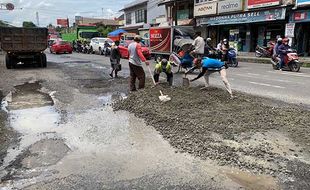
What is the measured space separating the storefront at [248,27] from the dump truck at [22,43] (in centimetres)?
1750

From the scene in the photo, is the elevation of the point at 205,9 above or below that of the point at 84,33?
above

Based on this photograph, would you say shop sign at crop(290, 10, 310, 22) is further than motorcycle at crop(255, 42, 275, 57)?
No

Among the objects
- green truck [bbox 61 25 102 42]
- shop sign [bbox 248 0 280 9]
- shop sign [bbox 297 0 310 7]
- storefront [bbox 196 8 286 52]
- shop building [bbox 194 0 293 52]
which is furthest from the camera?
green truck [bbox 61 25 102 42]

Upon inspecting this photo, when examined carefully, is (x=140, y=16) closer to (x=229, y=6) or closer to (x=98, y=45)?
(x=98, y=45)

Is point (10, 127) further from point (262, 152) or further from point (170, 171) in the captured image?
point (262, 152)

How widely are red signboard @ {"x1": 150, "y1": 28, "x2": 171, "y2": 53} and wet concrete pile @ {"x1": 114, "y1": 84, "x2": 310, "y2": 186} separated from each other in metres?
11.9

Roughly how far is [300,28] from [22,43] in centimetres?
1939

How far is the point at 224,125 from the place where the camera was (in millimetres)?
6051

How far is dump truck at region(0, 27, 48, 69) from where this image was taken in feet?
56.7

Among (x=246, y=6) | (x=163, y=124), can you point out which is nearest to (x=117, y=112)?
(x=163, y=124)

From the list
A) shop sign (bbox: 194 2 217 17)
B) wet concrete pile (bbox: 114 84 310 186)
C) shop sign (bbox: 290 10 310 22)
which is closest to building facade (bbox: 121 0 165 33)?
shop sign (bbox: 194 2 217 17)

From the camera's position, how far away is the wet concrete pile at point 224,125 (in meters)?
4.75

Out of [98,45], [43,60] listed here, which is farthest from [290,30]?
[98,45]

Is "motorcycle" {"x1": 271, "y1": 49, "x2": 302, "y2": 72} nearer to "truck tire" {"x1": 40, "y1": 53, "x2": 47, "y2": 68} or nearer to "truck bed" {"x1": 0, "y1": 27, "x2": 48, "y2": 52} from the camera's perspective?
"truck bed" {"x1": 0, "y1": 27, "x2": 48, "y2": 52}
